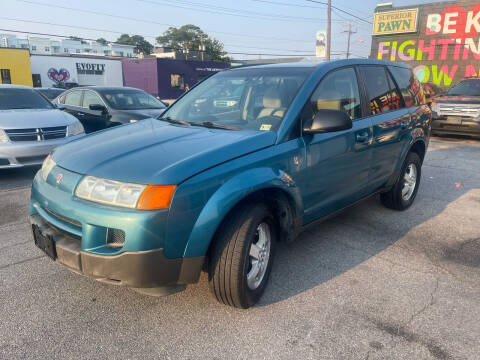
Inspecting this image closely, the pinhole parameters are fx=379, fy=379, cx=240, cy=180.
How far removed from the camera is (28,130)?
5977mm

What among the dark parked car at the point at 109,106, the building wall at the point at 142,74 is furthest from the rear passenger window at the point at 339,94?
the building wall at the point at 142,74

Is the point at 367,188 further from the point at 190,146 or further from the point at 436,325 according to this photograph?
the point at 190,146

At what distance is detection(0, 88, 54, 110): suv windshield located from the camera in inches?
271

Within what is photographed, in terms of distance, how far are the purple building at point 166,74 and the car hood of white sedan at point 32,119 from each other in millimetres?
33217

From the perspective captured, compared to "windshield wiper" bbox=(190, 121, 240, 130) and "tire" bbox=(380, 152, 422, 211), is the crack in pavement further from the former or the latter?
"tire" bbox=(380, 152, 422, 211)

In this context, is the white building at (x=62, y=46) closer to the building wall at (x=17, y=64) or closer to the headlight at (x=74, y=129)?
the building wall at (x=17, y=64)

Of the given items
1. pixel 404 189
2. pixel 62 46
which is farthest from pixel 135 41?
pixel 404 189

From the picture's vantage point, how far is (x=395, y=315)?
8.80 feet

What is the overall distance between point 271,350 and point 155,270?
33.9 inches

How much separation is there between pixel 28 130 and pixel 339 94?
492 cm

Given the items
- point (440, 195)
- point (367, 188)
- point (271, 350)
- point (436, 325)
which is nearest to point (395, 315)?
point (436, 325)

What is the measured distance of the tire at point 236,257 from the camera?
8.02ft

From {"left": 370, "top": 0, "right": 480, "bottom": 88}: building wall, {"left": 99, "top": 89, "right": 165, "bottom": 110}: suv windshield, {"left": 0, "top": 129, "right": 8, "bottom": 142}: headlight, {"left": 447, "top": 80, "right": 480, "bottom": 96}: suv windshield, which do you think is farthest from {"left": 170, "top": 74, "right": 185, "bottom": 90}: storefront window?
{"left": 0, "top": 129, "right": 8, "bottom": 142}: headlight

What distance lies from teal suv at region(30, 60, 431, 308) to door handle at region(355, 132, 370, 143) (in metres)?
0.02
